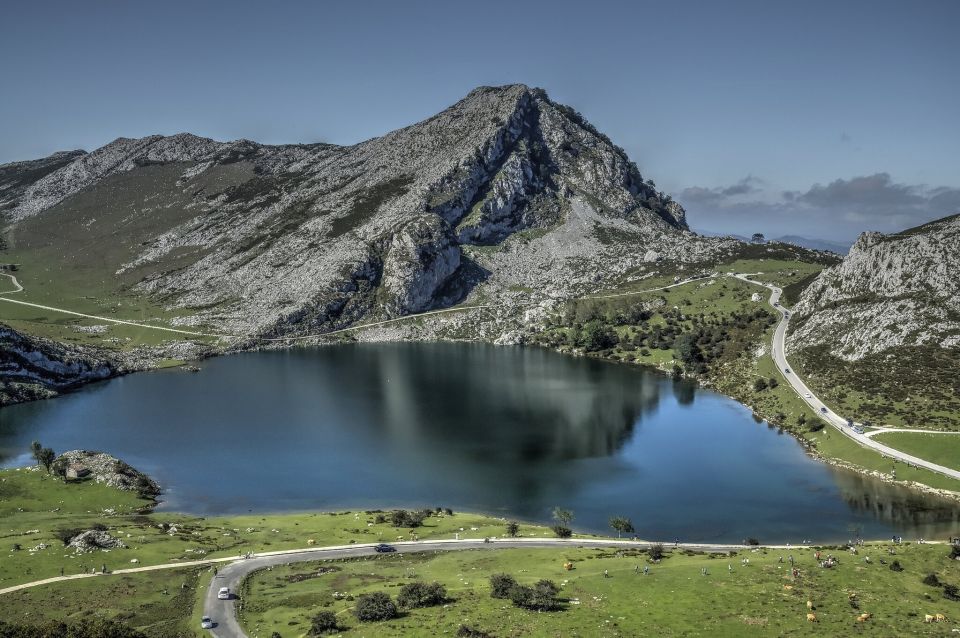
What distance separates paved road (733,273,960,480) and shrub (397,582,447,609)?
81008 mm

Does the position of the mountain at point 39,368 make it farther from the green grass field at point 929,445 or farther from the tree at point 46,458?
the green grass field at point 929,445

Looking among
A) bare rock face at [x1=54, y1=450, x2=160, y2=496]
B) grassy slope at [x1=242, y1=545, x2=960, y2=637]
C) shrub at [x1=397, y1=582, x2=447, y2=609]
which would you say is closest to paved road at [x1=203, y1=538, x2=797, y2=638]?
grassy slope at [x1=242, y1=545, x2=960, y2=637]

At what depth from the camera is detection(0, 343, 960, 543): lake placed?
311ft

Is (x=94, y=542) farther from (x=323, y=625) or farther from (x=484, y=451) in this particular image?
(x=484, y=451)

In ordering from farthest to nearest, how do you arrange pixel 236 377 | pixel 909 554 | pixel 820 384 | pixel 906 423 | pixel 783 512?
1. pixel 236 377
2. pixel 820 384
3. pixel 906 423
4. pixel 783 512
5. pixel 909 554

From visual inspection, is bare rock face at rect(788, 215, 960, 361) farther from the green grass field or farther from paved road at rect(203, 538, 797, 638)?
paved road at rect(203, 538, 797, 638)

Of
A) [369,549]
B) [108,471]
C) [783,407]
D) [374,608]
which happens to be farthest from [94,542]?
[783,407]

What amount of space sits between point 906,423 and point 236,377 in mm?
154778

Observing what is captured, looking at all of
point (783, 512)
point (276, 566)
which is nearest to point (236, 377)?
point (276, 566)

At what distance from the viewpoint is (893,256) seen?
536ft

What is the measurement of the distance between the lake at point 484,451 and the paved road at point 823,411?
7.48 metres

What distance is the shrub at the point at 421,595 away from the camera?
60.4 m

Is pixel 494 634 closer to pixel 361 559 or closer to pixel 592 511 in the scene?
pixel 361 559

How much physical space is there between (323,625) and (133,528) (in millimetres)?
39005
